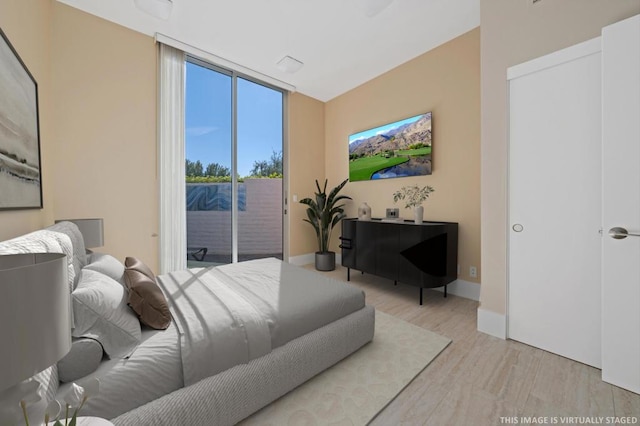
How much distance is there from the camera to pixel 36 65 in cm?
200

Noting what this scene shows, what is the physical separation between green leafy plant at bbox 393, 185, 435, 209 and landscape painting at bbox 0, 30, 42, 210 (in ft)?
11.6

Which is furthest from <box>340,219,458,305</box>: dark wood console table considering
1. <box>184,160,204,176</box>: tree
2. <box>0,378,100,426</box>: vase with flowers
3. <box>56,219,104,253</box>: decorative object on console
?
<box>56,219,104,253</box>: decorative object on console

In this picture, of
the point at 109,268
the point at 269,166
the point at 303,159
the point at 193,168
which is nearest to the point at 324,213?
the point at 303,159

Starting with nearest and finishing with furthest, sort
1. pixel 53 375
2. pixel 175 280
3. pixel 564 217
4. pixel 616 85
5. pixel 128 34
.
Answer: pixel 53 375 → pixel 616 85 → pixel 564 217 → pixel 175 280 → pixel 128 34

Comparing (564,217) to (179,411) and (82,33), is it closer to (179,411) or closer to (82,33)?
(179,411)

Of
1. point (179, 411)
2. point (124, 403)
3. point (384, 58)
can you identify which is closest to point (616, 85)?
point (384, 58)

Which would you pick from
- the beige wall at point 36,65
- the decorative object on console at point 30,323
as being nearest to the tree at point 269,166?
the beige wall at point 36,65

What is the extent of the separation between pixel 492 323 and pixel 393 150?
239 centimetres

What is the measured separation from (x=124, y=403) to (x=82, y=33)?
3469 millimetres

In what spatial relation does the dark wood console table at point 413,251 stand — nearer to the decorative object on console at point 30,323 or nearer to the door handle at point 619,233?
the door handle at point 619,233

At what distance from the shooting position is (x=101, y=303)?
3.62ft

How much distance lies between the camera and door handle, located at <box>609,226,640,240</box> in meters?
1.47

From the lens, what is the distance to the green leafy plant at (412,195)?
328cm

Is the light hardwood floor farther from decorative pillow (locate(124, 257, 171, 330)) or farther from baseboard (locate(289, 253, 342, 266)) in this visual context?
baseboard (locate(289, 253, 342, 266))
